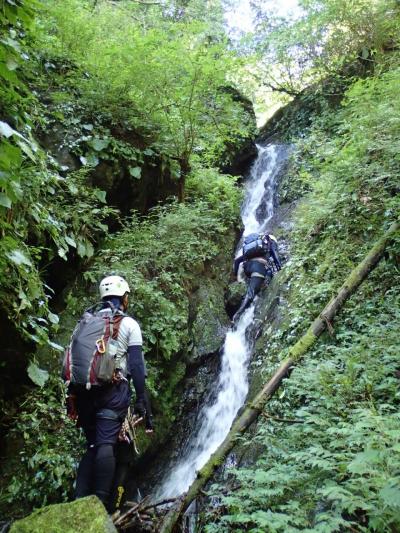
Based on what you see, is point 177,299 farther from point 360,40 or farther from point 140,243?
point 360,40

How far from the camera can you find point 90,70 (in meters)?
7.92

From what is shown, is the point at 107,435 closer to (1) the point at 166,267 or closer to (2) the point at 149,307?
(2) the point at 149,307

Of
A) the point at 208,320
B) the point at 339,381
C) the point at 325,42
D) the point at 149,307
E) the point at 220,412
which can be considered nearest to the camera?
the point at 339,381

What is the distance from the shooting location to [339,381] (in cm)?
356

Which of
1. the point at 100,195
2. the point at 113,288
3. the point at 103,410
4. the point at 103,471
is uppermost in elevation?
the point at 100,195

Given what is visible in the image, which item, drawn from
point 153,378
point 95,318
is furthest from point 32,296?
point 153,378

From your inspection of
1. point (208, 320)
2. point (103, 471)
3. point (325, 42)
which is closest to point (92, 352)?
point (103, 471)

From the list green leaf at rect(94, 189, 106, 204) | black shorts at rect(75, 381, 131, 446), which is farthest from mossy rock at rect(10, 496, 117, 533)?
green leaf at rect(94, 189, 106, 204)

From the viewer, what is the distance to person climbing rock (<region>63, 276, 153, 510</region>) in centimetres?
362

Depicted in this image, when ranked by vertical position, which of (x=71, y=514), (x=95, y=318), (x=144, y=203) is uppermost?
(x=144, y=203)

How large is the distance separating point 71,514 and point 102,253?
4810 mm

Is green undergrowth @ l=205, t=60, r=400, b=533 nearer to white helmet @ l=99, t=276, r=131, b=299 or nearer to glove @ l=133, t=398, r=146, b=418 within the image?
glove @ l=133, t=398, r=146, b=418

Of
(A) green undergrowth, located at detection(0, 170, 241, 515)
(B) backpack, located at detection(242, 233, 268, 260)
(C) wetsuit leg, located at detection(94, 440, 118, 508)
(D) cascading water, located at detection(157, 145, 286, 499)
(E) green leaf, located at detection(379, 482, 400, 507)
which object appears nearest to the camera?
(E) green leaf, located at detection(379, 482, 400, 507)

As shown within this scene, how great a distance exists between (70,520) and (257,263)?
6.87 metres
